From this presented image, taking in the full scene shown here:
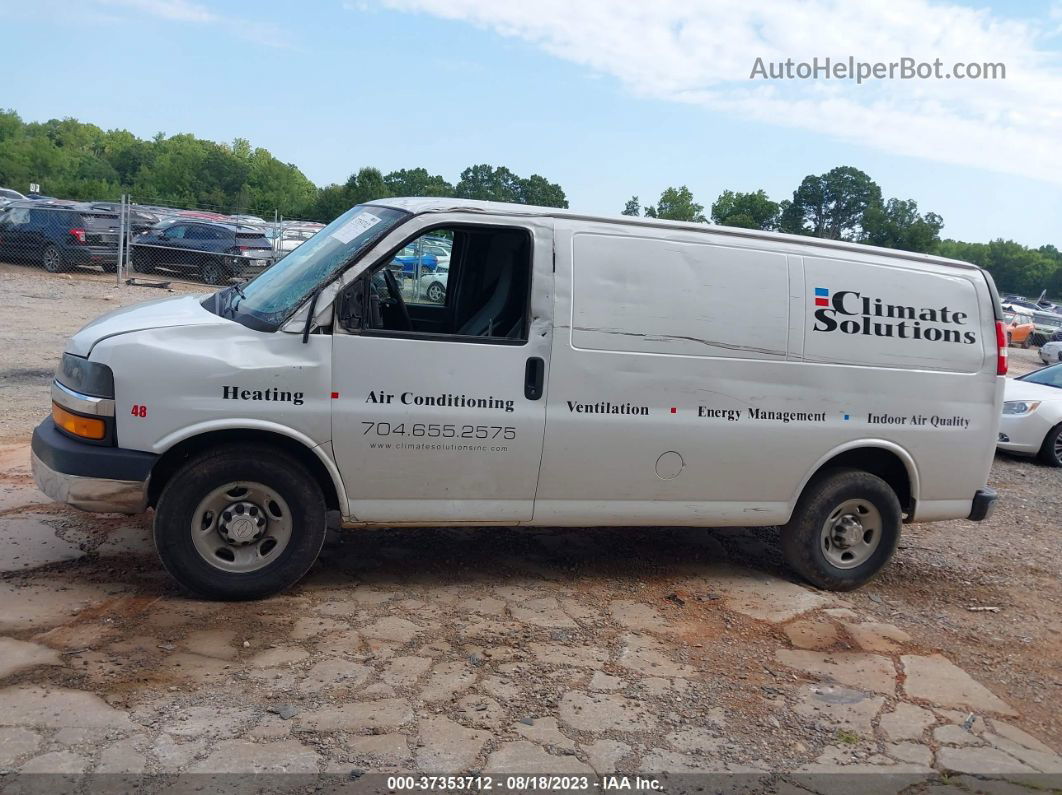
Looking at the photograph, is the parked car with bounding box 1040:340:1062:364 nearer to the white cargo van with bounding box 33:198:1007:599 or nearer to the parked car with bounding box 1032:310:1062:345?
the parked car with bounding box 1032:310:1062:345

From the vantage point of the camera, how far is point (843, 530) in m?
6.12

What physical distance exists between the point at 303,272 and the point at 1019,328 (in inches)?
1327

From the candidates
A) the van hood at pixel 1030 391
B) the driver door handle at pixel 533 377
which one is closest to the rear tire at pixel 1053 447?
the van hood at pixel 1030 391

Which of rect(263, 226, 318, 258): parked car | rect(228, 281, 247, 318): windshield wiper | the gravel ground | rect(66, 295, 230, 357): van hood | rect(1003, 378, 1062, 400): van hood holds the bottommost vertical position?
the gravel ground

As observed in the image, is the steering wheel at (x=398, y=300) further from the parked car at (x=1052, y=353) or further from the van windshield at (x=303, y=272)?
the parked car at (x=1052, y=353)

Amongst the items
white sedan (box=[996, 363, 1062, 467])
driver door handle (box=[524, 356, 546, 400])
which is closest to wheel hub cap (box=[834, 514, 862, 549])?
driver door handle (box=[524, 356, 546, 400])

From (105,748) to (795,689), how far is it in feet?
10.0

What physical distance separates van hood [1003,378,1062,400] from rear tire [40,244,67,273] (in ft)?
64.5

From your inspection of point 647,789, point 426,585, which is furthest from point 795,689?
point 426,585

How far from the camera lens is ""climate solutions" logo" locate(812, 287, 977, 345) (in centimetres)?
580

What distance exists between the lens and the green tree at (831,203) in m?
26.1

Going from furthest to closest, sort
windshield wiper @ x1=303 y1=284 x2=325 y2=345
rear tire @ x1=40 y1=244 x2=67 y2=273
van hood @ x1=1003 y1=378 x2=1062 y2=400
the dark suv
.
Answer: rear tire @ x1=40 y1=244 x2=67 y2=273, the dark suv, van hood @ x1=1003 y1=378 x2=1062 y2=400, windshield wiper @ x1=303 y1=284 x2=325 y2=345

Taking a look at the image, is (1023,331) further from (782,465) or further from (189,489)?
(189,489)

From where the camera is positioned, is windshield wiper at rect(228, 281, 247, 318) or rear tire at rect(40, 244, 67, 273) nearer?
windshield wiper at rect(228, 281, 247, 318)
